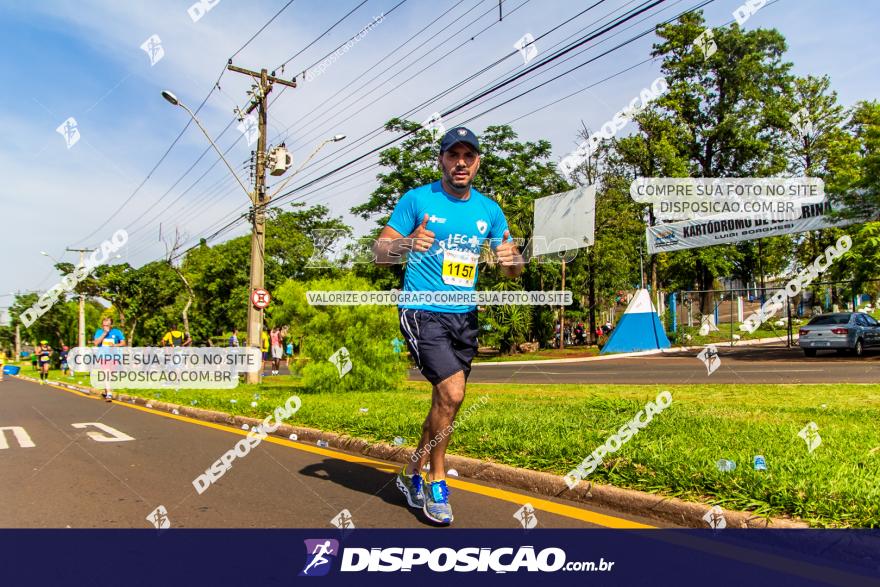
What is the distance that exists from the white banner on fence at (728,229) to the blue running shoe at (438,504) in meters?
20.1

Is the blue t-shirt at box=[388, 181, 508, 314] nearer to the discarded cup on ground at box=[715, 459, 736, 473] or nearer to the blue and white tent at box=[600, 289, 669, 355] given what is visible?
the discarded cup on ground at box=[715, 459, 736, 473]

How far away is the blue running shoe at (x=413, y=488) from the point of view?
3848mm

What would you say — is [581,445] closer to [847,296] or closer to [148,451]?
[148,451]

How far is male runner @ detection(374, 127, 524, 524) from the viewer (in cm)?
374

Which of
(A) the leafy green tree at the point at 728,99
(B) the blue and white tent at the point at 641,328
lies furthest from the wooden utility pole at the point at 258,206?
(A) the leafy green tree at the point at 728,99

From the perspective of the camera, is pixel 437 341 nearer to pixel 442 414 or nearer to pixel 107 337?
pixel 442 414

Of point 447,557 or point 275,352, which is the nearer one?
point 447,557

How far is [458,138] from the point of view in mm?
3771

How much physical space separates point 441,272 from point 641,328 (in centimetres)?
2330

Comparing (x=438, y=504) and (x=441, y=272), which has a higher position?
(x=441, y=272)

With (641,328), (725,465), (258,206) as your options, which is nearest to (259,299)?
(258,206)

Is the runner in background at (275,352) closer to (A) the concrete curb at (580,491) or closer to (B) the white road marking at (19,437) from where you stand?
(B) the white road marking at (19,437)

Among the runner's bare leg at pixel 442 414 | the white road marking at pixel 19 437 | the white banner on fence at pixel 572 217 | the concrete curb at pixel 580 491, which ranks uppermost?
the white banner on fence at pixel 572 217

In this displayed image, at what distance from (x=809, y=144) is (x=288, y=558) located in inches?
1561
